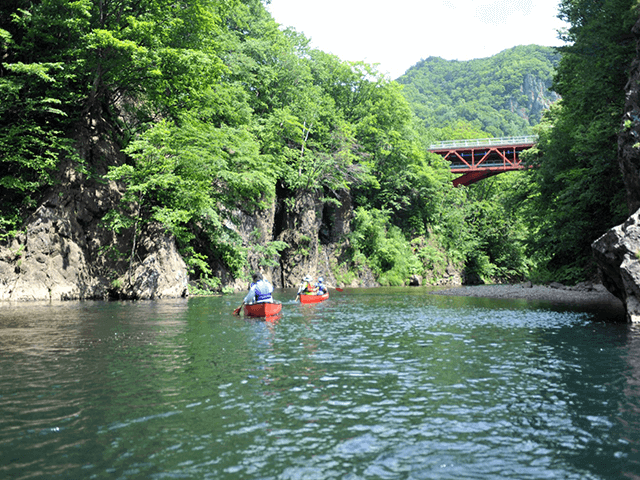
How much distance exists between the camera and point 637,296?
542 inches

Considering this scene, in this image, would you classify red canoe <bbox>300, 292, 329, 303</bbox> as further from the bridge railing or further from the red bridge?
the bridge railing

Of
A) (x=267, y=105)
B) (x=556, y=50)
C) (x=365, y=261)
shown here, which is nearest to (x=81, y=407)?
(x=556, y=50)

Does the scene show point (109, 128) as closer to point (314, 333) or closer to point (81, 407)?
point (314, 333)

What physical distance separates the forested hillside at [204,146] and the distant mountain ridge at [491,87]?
8361cm

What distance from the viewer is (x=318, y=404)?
6.57 m

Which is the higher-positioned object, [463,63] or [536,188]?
[463,63]

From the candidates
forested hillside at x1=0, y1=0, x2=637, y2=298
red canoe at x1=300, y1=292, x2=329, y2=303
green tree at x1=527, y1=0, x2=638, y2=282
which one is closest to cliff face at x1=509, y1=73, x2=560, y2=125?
forested hillside at x1=0, y1=0, x2=637, y2=298

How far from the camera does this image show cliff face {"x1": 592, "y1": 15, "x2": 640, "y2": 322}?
530 inches

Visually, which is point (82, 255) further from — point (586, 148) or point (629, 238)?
point (586, 148)

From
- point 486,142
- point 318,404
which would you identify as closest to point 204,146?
point 318,404

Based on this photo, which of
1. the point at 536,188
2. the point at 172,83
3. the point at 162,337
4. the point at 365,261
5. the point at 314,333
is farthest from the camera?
the point at 365,261

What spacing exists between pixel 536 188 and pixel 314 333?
21458 mm

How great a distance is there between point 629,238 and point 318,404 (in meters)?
10.9

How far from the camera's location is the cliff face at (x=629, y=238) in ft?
44.2
